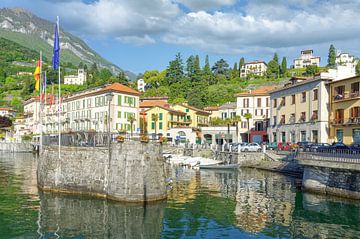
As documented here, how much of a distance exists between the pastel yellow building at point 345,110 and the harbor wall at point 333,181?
2030 cm

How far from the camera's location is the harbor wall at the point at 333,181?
32938mm

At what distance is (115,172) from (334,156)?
19027 mm

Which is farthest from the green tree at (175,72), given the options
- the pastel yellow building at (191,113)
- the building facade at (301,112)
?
the building facade at (301,112)

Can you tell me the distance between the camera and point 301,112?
215 ft

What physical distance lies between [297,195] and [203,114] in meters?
77.2

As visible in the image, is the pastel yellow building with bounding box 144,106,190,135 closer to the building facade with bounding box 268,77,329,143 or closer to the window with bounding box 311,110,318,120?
the building facade with bounding box 268,77,329,143

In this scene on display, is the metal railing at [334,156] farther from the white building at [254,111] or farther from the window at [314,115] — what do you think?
the white building at [254,111]

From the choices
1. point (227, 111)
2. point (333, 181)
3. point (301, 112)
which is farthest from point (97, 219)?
point (227, 111)

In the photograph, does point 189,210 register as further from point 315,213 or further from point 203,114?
point 203,114

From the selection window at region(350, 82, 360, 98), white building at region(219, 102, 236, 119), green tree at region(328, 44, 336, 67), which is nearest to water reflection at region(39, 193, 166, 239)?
window at region(350, 82, 360, 98)

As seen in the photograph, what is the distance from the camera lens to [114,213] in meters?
27.7

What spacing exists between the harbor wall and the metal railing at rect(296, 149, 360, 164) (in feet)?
2.88

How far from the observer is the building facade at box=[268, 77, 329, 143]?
2367 inches

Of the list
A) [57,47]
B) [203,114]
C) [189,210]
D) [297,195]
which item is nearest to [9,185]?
[57,47]
